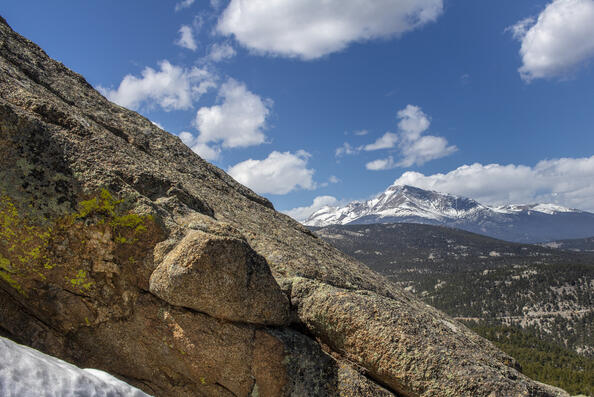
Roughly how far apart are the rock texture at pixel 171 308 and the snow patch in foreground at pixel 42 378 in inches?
223

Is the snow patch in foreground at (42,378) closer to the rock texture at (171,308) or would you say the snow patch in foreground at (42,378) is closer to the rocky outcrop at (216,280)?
the rocky outcrop at (216,280)

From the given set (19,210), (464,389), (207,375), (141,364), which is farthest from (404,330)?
(19,210)

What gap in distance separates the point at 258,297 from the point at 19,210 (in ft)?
21.9

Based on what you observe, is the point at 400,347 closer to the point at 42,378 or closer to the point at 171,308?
the point at 171,308

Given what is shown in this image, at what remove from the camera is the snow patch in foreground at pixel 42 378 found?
114 inches

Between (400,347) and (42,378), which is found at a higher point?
(400,347)

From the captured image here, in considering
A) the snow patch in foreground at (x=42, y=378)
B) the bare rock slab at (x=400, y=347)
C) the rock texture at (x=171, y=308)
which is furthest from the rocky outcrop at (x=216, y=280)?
the snow patch in foreground at (x=42, y=378)

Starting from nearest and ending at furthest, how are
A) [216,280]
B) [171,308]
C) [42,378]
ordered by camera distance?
[42,378], [216,280], [171,308]

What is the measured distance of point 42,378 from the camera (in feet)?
10.2

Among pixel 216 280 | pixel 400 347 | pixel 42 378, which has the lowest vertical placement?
pixel 42 378

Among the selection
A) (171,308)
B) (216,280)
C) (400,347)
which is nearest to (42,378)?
(216,280)

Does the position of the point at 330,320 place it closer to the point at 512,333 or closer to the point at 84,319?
the point at 84,319

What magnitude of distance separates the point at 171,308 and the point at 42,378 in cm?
679

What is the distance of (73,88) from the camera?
17.4 m
